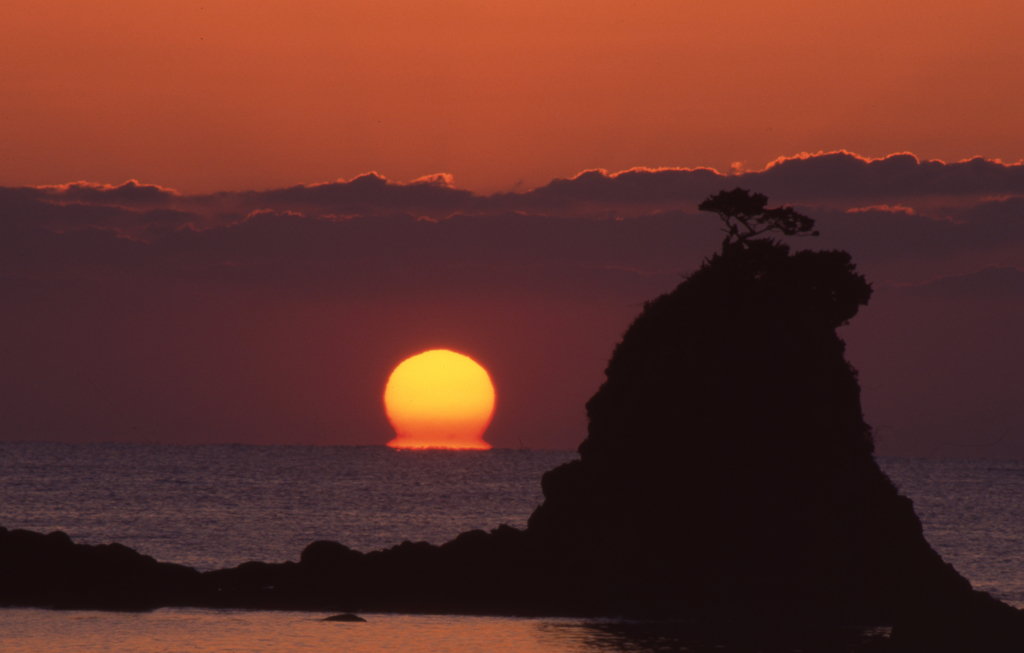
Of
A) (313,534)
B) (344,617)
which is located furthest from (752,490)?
(313,534)

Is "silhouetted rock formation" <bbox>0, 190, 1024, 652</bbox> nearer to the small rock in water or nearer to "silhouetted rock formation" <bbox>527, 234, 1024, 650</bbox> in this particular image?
"silhouetted rock formation" <bbox>527, 234, 1024, 650</bbox>

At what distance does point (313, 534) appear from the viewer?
9581 centimetres

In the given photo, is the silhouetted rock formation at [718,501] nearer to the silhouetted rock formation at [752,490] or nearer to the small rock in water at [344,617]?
the silhouetted rock formation at [752,490]

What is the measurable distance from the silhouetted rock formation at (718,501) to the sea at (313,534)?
3.05 metres

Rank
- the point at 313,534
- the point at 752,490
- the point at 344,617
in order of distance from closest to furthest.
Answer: the point at 344,617 → the point at 752,490 → the point at 313,534

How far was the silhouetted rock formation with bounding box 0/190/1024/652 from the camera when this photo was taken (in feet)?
172

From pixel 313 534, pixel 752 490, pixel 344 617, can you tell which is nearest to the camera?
pixel 344 617

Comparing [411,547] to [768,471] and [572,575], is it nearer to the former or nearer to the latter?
[572,575]

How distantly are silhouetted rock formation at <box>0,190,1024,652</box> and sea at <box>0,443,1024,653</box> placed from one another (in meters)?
3.05

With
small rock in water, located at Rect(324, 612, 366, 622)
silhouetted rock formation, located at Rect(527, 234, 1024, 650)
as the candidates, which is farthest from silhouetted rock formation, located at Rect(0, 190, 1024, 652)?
small rock in water, located at Rect(324, 612, 366, 622)

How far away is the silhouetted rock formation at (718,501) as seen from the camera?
172 feet

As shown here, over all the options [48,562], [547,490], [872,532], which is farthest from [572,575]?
[48,562]

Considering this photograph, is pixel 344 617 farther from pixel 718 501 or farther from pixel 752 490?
pixel 752 490

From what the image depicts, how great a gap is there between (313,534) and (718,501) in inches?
1967
